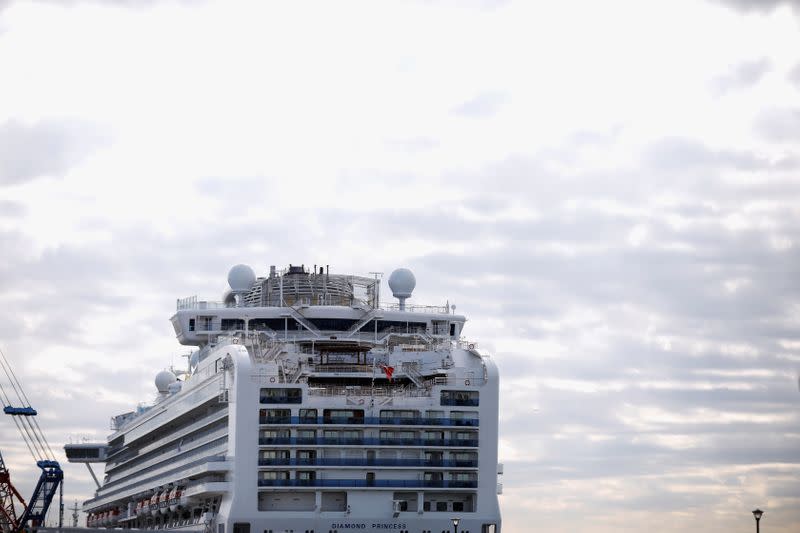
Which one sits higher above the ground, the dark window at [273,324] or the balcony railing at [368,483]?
the dark window at [273,324]

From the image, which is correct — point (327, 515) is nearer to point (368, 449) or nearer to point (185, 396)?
point (368, 449)

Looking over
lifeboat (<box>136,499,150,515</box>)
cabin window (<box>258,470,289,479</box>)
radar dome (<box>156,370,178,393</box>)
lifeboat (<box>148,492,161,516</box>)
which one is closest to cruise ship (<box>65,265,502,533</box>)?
cabin window (<box>258,470,289,479</box>)

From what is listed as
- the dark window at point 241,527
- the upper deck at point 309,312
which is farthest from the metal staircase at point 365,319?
the dark window at point 241,527

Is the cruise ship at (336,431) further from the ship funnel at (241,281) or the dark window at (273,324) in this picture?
the ship funnel at (241,281)

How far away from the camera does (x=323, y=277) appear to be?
9488cm

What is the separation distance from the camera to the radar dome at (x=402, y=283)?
97.5 metres

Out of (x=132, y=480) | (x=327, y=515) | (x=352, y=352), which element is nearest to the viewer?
(x=327, y=515)

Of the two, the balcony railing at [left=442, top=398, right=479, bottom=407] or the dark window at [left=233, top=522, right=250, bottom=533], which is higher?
the balcony railing at [left=442, top=398, right=479, bottom=407]

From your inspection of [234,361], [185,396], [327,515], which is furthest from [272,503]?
[185,396]

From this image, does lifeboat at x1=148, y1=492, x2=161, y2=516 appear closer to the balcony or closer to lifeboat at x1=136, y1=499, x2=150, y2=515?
lifeboat at x1=136, y1=499, x2=150, y2=515

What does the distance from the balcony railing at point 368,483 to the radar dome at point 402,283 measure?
19.0 metres

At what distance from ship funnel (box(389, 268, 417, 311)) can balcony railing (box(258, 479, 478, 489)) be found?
60.3 ft

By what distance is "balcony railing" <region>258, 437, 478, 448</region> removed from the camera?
261 feet

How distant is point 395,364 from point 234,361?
1090 cm
